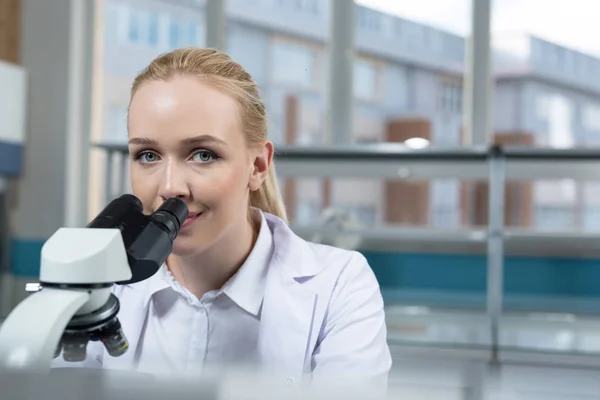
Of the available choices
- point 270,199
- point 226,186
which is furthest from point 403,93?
point 226,186

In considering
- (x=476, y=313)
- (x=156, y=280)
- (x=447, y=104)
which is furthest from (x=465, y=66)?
(x=156, y=280)

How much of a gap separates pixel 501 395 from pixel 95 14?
5.23m

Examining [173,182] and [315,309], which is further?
[315,309]

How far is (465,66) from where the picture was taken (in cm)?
457

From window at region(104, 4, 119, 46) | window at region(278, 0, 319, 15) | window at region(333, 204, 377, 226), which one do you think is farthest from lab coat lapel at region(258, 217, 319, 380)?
window at region(104, 4, 119, 46)

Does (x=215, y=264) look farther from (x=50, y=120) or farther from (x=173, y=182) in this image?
(x=50, y=120)

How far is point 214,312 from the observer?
764mm

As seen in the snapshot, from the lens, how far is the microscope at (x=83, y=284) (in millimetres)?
276

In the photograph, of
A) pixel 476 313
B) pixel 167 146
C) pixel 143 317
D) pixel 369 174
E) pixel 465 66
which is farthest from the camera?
pixel 465 66

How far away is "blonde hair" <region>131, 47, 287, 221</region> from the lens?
711mm

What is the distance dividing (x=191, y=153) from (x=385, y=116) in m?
4.18

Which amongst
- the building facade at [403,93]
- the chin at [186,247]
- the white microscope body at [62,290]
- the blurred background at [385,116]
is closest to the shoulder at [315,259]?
the chin at [186,247]

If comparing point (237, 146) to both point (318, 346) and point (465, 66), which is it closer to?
point (318, 346)

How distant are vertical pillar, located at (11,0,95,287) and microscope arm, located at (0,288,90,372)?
4.80 m
